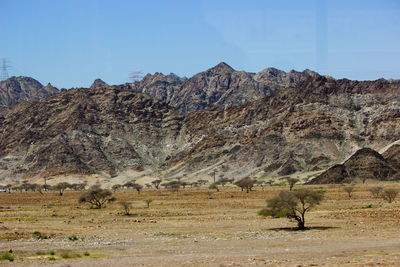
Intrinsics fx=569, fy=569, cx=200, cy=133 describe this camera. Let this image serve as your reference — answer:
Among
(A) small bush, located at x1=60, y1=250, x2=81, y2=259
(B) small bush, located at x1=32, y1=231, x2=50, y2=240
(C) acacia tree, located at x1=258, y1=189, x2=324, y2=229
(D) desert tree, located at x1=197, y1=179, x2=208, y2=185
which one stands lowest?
(A) small bush, located at x1=60, y1=250, x2=81, y2=259

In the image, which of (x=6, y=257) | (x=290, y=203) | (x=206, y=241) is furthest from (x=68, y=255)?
(x=290, y=203)

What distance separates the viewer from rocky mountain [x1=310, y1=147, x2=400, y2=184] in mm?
151000

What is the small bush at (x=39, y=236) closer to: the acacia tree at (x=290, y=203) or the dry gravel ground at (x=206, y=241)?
the dry gravel ground at (x=206, y=241)

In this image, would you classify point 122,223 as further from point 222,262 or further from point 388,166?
point 388,166

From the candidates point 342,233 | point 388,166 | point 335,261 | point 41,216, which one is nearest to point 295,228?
point 342,233

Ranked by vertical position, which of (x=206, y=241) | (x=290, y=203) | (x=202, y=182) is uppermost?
(x=202, y=182)

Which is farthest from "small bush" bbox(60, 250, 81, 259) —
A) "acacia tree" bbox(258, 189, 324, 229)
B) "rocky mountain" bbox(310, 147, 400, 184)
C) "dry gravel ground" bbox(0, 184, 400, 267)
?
"rocky mountain" bbox(310, 147, 400, 184)

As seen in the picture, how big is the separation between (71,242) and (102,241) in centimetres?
218

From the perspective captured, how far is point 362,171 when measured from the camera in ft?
504

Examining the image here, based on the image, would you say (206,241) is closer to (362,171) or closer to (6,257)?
(6,257)

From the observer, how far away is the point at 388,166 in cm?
15625

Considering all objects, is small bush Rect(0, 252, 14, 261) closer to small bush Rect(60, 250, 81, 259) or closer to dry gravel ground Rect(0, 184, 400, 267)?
dry gravel ground Rect(0, 184, 400, 267)

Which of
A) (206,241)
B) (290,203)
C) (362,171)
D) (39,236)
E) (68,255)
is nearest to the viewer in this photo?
(68,255)

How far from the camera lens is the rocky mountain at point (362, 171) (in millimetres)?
151000
